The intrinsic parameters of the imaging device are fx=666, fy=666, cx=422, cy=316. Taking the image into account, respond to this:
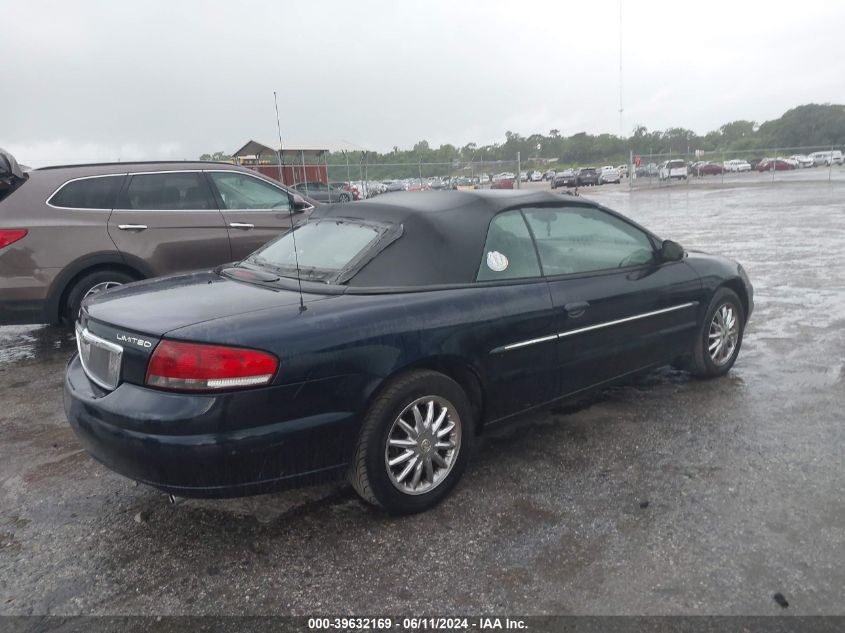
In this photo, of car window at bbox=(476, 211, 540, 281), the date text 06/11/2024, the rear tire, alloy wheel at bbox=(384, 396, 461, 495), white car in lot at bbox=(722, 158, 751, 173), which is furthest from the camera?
white car in lot at bbox=(722, 158, 751, 173)

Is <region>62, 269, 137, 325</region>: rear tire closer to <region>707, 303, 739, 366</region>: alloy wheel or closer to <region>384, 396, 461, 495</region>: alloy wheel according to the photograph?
<region>384, 396, 461, 495</region>: alloy wheel

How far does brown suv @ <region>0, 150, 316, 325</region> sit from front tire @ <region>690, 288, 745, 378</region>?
10.6 ft

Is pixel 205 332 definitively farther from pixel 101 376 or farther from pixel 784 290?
pixel 784 290

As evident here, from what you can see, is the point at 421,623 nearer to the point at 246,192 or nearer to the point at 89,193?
the point at 89,193

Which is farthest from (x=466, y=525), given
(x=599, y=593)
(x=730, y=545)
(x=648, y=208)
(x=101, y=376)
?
(x=648, y=208)

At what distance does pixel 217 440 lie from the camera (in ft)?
8.49

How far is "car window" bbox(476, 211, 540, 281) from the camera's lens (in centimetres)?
350

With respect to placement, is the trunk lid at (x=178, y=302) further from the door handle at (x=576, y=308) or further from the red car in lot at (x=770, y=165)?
the red car in lot at (x=770, y=165)

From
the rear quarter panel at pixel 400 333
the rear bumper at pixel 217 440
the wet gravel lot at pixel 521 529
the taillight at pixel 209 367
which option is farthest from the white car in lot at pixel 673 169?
the taillight at pixel 209 367

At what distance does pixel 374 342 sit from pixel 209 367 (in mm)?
693

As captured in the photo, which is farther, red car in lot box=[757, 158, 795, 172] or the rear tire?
red car in lot box=[757, 158, 795, 172]

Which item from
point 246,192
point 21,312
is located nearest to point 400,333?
point 21,312

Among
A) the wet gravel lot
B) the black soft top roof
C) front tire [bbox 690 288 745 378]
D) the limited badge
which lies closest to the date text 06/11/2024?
the wet gravel lot

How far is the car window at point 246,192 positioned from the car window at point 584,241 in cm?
362
